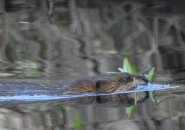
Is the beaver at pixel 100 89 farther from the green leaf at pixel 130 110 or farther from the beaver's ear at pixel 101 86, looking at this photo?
the green leaf at pixel 130 110

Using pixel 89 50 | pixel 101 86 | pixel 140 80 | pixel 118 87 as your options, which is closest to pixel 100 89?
pixel 101 86

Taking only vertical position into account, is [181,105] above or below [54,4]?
below

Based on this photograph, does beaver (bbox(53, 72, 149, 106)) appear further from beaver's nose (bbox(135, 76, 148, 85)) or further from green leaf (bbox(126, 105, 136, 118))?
green leaf (bbox(126, 105, 136, 118))

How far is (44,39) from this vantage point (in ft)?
26.3

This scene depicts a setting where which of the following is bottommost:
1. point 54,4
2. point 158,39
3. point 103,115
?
point 103,115

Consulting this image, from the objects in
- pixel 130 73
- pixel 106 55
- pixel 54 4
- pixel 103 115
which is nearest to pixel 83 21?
pixel 54 4

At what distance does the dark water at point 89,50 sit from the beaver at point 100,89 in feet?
0.48

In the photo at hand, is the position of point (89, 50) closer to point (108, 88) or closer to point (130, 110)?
point (108, 88)

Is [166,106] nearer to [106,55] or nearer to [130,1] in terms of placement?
[106,55]

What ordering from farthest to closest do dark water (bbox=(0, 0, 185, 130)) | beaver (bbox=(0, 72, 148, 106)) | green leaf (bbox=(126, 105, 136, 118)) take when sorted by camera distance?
beaver (bbox=(0, 72, 148, 106))
green leaf (bbox=(126, 105, 136, 118))
dark water (bbox=(0, 0, 185, 130))

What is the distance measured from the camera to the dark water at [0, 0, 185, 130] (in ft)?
14.2

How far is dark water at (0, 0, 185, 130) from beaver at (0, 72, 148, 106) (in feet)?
0.48

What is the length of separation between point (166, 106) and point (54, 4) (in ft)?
20.1

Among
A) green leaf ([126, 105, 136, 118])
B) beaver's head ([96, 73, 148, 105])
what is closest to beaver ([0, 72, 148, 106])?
beaver's head ([96, 73, 148, 105])
